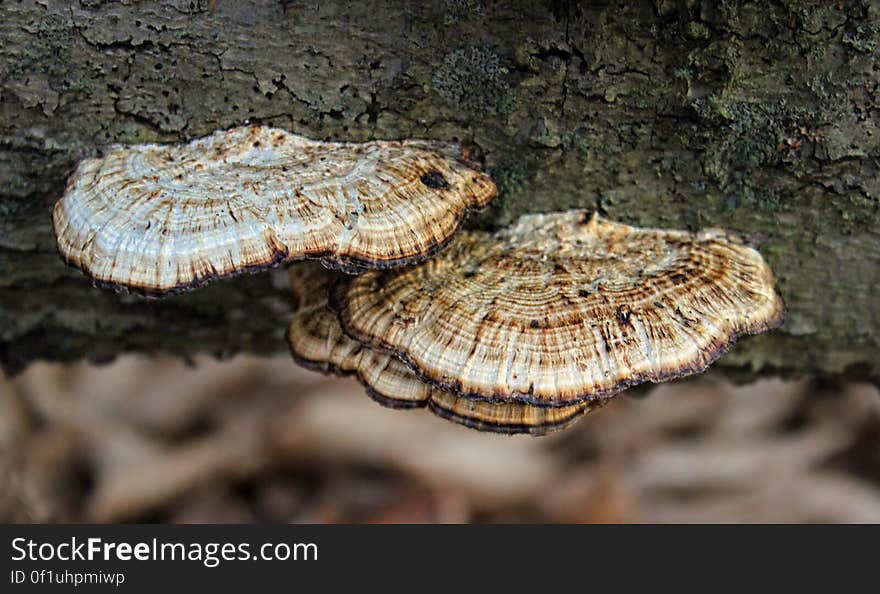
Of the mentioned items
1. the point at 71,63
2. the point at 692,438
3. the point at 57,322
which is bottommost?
the point at 692,438

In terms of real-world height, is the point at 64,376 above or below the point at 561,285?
below

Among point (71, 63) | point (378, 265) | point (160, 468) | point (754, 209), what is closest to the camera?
point (378, 265)

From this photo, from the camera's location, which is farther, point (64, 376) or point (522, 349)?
point (64, 376)

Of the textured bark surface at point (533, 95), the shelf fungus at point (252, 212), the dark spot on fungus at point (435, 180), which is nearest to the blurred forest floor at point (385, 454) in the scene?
the textured bark surface at point (533, 95)

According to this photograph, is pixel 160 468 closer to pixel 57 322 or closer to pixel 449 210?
pixel 57 322

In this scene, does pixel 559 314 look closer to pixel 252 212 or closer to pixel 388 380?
pixel 388 380

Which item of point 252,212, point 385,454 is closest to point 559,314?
point 252,212

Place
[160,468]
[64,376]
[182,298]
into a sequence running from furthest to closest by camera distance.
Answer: [64,376] → [160,468] → [182,298]

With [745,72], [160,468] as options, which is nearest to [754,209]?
[745,72]
